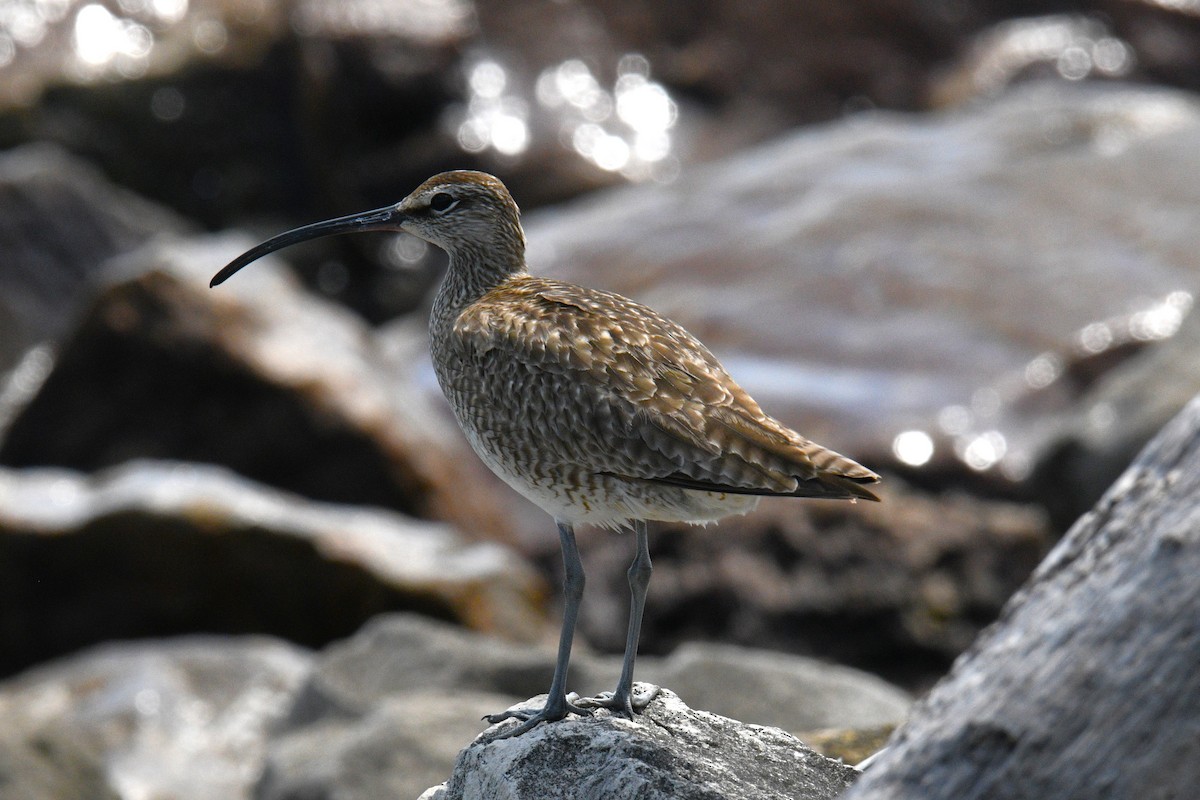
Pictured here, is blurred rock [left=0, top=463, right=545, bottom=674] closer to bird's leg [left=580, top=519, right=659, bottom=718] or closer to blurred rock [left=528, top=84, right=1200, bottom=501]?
blurred rock [left=528, top=84, right=1200, bottom=501]

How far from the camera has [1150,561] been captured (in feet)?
13.8

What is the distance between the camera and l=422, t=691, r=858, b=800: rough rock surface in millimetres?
5855

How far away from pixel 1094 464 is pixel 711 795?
317 inches

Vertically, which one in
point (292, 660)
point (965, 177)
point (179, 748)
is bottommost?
point (179, 748)

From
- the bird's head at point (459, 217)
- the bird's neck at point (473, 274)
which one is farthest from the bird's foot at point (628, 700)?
the bird's head at point (459, 217)

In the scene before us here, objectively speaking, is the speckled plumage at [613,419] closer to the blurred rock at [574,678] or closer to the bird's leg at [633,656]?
the bird's leg at [633,656]

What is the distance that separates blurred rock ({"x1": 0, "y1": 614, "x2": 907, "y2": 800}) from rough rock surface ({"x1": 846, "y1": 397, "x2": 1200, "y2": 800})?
2.72m

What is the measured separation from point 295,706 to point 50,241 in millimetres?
11832

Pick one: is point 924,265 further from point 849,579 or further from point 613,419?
point 613,419

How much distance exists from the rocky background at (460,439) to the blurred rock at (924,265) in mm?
45

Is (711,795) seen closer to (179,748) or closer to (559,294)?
(559,294)

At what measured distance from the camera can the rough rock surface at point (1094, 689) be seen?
4109 millimetres

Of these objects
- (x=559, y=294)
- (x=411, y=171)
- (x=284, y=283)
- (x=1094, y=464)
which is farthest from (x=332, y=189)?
(x=559, y=294)

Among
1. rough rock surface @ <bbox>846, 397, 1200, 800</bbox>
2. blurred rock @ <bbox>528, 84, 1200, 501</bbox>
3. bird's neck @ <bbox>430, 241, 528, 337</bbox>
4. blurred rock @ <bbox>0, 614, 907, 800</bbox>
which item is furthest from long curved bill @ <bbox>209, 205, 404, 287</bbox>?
blurred rock @ <bbox>528, 84, 1200, 501</bbox>
